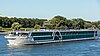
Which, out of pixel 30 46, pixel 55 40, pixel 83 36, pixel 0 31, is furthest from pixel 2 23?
pixel 30 46

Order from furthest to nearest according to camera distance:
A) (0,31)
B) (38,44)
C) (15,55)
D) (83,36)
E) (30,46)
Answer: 1. (0,31)
2. (83,36)
3. (38,44)
4. (30,46)
5. (15,55)

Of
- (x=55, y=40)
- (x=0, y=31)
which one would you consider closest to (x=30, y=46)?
(x=55, y=40)

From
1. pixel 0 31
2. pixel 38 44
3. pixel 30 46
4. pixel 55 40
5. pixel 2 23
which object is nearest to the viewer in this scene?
pixel 30 46

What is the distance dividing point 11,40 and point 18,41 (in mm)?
1735

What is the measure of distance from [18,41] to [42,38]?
8531 millimetres

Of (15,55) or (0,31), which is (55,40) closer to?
(15,55)

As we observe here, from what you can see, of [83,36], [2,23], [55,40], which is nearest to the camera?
[55,40]

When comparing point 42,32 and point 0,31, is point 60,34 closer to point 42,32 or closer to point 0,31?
point 42,32

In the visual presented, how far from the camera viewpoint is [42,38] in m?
84.2

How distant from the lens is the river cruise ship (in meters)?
77.9

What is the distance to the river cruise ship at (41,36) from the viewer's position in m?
77.9

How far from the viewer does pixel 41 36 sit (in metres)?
84.0

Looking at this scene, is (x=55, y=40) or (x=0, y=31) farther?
(x=0, y=31)

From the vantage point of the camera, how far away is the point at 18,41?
7794 centimetres
